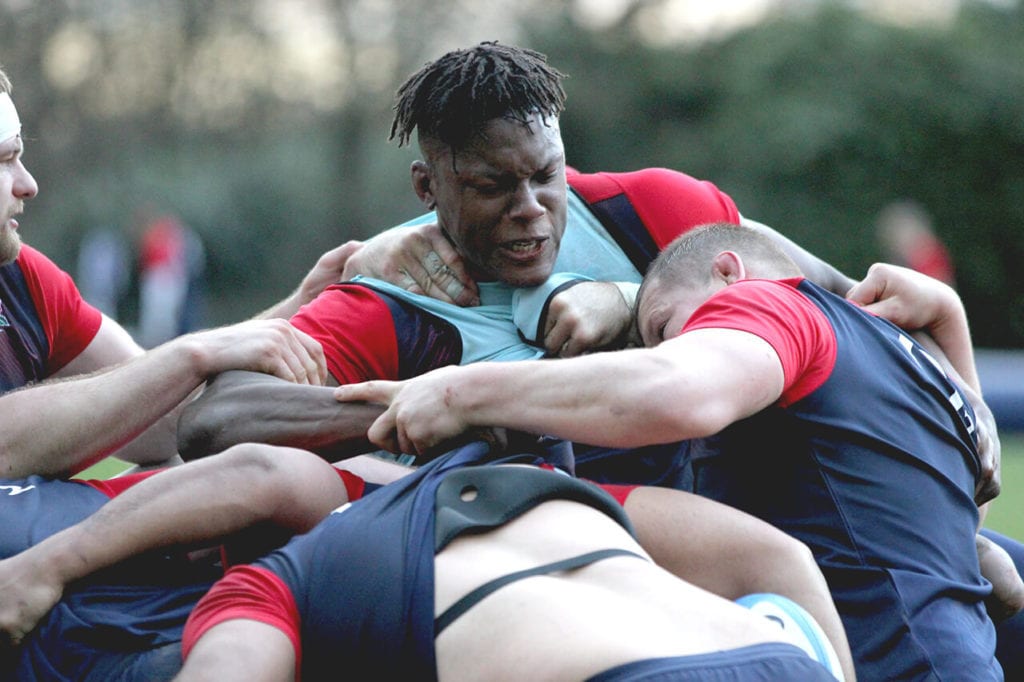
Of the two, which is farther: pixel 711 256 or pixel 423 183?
pixel 423 183

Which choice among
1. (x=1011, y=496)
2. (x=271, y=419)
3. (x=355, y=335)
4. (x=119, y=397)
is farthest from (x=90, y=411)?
(x=1011, y=496)

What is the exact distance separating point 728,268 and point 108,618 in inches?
67.4

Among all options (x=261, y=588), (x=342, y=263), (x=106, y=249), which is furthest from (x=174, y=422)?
(x=106, y=249)

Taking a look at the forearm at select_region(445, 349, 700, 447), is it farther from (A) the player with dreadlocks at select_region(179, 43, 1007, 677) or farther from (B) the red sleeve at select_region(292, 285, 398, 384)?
(B) the red sleeve at select_region(292, 285, 398, 384)

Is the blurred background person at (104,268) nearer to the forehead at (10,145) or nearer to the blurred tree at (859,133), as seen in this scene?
the blurred tree at (859,133)

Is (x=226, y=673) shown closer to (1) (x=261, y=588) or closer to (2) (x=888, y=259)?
(1) (x=261, y=588)

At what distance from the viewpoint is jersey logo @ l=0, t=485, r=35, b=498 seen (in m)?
3.41

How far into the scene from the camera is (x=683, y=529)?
9.88ft

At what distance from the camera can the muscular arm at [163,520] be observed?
299 centimetres

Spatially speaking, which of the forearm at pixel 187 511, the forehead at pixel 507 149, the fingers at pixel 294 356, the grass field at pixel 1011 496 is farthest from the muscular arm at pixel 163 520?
the grass field at pixel 1011 496

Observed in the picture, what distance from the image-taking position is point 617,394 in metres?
2.85

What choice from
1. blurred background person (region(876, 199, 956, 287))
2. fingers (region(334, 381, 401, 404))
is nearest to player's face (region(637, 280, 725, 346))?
fingers (region(334, 381, 401, 404))

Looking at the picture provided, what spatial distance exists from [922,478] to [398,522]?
1274 millimetres

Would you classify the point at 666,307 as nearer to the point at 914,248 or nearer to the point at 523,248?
the point at 523,248
